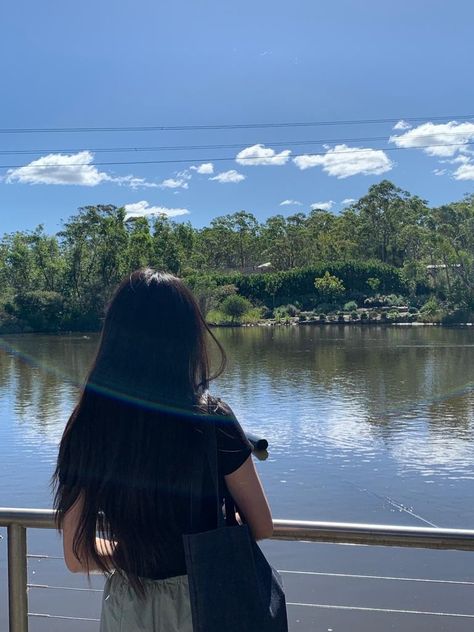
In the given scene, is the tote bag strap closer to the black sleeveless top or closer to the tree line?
the black sleeveless top

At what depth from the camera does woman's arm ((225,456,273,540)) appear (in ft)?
4.07

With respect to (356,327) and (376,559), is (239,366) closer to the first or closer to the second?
(376,559)

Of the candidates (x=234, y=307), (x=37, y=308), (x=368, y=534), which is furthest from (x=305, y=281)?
(x=368, y=534)

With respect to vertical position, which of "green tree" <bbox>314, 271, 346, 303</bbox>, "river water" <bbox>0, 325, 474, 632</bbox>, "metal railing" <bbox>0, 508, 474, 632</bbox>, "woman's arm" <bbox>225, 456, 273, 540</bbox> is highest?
"green tree" <bbox>314, 271, 346, 303</bbox>

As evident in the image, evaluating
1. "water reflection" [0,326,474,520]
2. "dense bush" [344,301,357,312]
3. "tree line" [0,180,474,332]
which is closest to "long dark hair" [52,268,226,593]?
"water reflection" [0,326,474,520]

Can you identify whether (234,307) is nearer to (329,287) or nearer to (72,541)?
(329,287)

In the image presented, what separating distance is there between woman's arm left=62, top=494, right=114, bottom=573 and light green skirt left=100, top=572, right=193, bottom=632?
0.14ft

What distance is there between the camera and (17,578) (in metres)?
1.68

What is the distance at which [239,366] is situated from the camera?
71.9 feet

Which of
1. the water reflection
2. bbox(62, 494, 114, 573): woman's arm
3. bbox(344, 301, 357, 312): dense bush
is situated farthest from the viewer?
bbox(344, 301, 357, 312): dense bush

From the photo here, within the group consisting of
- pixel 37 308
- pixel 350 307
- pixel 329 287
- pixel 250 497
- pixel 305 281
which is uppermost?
pixel 305 281

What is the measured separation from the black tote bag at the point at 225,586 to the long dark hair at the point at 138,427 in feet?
0.31

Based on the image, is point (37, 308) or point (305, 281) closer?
point (37, 308)

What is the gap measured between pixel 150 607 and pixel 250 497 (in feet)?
0.85
